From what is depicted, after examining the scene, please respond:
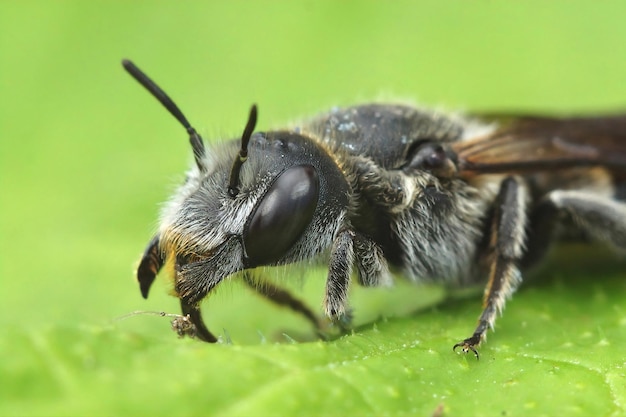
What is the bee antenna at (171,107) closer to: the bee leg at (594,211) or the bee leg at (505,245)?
the bee leg at (505,245)

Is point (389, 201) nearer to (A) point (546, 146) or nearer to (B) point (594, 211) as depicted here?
(A) point (546, 146)

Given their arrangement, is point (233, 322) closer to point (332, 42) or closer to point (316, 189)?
point (316, 189)

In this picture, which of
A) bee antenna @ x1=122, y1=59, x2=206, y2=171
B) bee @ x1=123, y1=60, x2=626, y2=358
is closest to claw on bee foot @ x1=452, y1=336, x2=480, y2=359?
bee @ x1=123, y1=60, x2=626, y2=358

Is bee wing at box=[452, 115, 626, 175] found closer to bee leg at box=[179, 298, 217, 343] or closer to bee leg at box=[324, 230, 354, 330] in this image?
bee leg at box=[324, 230, 354, 330]

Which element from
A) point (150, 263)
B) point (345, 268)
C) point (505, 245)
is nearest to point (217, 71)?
point (150, 263)

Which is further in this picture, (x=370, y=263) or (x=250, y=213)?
Answer: (x=370, y=263)

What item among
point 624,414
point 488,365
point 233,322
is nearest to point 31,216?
point 233,322
